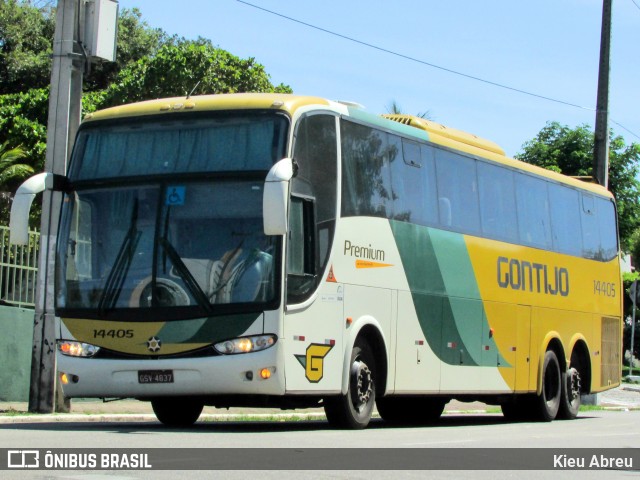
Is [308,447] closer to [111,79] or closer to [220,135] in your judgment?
[220,135]

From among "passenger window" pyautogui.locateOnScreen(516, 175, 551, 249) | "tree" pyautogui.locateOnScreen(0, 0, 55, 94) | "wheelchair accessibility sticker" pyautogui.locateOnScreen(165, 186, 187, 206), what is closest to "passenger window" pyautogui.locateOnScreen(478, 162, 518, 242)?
"passenger window" pyautogui.locateOnScreen(516, 175, 551, 249)

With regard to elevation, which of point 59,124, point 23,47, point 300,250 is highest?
point 23,47

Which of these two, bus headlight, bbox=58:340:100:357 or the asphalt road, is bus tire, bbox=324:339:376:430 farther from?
bus headlight, bbox=58:340:100:357

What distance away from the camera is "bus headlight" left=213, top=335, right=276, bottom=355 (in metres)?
12.7

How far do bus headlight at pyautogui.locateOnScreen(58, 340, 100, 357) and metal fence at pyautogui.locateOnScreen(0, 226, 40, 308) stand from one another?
4.84m

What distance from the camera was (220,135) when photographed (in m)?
13.4

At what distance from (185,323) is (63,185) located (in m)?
2.24

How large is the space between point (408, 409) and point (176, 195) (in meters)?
7.28

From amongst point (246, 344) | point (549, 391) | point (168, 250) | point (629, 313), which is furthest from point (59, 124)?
point (629, 313)

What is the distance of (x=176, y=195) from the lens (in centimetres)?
1319

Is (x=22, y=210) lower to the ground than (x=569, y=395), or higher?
higher

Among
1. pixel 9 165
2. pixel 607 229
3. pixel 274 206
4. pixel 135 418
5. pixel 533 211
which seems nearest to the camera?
pixel 274 206

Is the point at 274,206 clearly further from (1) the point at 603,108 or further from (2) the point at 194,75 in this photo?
(2) the point at 194,75

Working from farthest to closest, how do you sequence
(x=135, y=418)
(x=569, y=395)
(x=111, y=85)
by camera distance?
1. (x=111, y=85)
2. (x=569, y=395)
3. (x=135, y=418)
